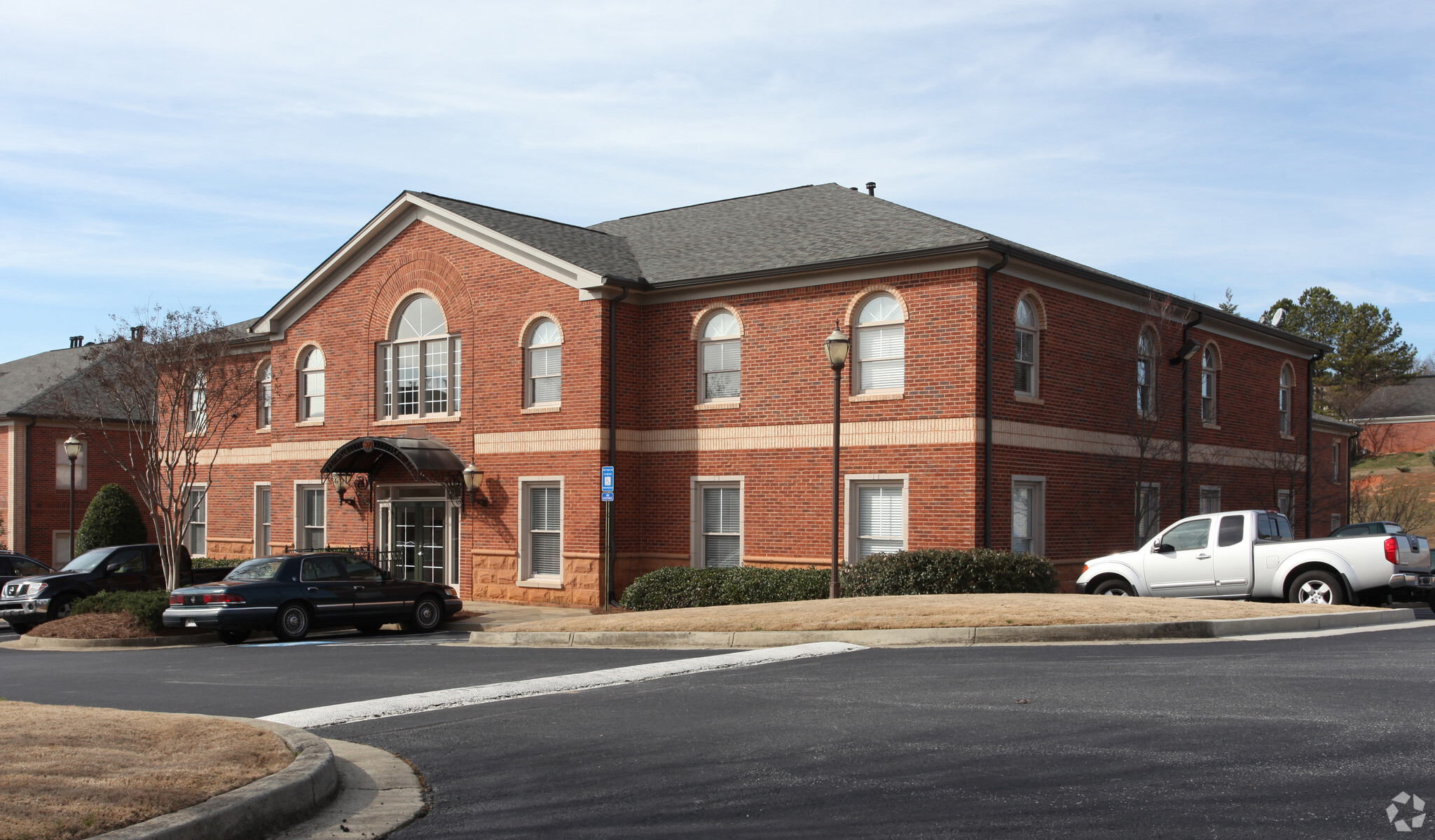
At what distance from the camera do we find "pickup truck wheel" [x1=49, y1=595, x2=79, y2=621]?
22625 millimetres

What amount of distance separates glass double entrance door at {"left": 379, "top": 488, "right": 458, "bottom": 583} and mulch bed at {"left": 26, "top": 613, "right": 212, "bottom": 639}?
6.66 metres

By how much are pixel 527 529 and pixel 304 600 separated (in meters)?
6.23

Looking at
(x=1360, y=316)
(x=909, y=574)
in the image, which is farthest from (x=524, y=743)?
(x=1360, y=316)

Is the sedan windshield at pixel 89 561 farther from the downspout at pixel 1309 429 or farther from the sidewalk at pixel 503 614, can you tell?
the downspout at pixel 1309 429

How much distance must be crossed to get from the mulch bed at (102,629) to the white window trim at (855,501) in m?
10.7

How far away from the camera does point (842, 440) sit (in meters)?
22.5

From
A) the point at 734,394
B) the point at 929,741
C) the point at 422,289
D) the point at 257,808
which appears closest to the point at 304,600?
the point at 734,394

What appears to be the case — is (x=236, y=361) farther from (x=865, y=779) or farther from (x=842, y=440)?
(x=865, y=779)

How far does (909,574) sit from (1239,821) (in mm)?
13667

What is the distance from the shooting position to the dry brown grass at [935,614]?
15.3 meters

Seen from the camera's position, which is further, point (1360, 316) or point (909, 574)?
point (1360, 316)

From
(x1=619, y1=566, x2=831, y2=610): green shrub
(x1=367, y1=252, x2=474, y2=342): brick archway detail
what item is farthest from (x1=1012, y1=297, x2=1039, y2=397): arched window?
(x1=367, y1=252, x2=474, y2=342): brick archway detail

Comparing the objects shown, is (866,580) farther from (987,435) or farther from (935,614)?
(935,614)

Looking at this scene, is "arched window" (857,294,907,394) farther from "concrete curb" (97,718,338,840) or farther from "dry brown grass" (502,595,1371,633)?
"concrete curb" (97,718,338,840)
